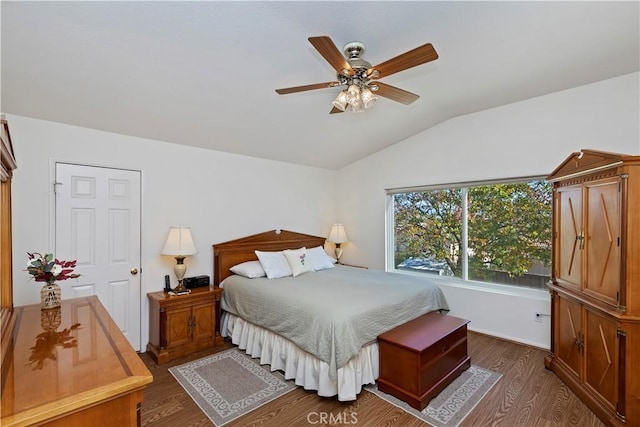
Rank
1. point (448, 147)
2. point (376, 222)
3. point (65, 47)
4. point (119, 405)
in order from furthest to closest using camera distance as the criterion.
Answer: point (376, 222)
point (448, 147)
point (65, 47)
point (119, 405)

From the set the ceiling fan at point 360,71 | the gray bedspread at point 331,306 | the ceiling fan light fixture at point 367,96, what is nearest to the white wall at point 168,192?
the gray bedspread at point 331,306

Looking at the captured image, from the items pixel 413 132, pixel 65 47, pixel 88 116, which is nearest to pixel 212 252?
pixel 88 116

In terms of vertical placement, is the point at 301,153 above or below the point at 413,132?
below

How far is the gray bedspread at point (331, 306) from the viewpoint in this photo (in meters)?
2.36

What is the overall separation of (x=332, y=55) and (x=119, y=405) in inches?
77.7

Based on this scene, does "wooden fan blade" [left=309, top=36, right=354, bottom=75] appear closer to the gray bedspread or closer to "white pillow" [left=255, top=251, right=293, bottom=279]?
the gray bedspread

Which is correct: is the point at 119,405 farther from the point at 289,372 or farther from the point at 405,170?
the point at 405,170

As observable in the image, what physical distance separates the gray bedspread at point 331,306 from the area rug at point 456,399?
0.59m

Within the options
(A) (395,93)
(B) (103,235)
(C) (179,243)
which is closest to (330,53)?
(A) (395,93)

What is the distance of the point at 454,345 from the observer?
2740 mm

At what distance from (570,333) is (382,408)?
1786 millimetres

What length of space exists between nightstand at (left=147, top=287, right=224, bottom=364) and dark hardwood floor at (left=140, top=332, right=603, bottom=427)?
1.07ft

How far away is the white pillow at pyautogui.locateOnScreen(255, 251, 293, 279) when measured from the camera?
368 centimetres

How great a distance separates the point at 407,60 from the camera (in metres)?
1.84
